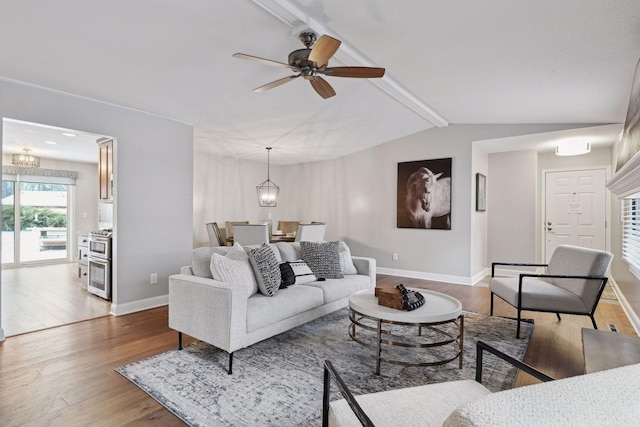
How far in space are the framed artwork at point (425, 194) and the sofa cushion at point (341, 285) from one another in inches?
93.3

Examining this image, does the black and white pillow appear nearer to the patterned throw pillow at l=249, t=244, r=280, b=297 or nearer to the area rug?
the patterned throw pillow at l=249, t=244, r=280, b=297

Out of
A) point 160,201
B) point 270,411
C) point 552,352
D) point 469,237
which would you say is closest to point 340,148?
point 469,237

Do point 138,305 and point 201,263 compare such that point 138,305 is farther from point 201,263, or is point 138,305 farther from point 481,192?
point 481,192

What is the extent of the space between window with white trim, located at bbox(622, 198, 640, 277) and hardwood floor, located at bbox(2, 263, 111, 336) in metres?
5.91

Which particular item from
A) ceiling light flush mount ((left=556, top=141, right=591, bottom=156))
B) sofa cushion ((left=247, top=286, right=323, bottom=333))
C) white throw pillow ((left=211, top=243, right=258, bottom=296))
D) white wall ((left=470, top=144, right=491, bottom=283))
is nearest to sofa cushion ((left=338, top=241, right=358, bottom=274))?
sofa cushion ((left=247, top=286, right=323, bottom=333))

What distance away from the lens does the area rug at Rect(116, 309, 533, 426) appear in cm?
195

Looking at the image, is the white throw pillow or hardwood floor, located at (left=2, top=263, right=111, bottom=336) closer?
the white throw pillow

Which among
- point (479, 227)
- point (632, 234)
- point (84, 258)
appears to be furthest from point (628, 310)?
point (84, 258)

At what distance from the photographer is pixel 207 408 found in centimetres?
198

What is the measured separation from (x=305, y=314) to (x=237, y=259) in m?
0.81

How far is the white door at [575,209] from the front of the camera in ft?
18.5

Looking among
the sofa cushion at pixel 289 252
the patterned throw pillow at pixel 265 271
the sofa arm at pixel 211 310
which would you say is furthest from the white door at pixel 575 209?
the sofa arm at pixel 211 310

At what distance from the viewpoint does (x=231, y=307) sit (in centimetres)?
236

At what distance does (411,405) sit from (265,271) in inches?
74.3
